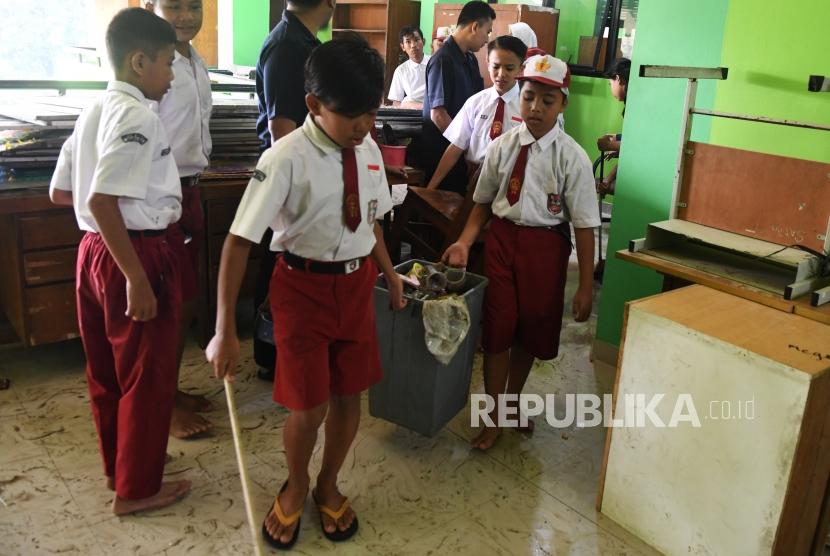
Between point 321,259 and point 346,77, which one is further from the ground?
point 346,77

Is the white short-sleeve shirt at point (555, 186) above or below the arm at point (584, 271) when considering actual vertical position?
above

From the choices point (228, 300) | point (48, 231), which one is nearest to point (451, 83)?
point (48, 231)

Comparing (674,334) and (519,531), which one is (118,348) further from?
(674,334)

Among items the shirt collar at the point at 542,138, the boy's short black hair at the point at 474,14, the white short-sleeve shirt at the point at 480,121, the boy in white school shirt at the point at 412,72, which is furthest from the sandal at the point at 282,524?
the boy in white school shirt at the point at 412,72

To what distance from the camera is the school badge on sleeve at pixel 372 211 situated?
6.27 feet

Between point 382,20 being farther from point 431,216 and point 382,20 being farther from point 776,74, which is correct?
point 776,74

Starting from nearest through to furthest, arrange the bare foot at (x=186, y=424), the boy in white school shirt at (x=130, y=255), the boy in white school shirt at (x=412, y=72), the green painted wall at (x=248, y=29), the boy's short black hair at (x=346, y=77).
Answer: the boy's short black hair at (x=346, y=77) < the boy in white school shirt at (x=130, y=255) < the bare foot at (x=186, y=424) < the boy in white school shirt at (x=412, y=72) < the green painted wall at (x=248, y=29)

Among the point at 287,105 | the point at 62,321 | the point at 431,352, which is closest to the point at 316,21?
the point at 287,105

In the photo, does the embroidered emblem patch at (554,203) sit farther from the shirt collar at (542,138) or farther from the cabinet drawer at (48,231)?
the cabinet drawer at (48,231)

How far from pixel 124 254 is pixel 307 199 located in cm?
49

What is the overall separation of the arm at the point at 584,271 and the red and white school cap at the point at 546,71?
494 millimetres

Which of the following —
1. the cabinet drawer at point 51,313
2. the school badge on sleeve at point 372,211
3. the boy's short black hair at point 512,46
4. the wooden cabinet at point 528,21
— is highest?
the wooden cabinet at point 528,21

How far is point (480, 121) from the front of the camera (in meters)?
3.51

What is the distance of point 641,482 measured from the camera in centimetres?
215
